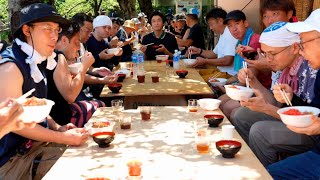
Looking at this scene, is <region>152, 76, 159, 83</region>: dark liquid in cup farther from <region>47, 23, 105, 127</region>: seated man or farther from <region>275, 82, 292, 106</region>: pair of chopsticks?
<region>275, 82, 292, 106</region>: pair of chopsticks

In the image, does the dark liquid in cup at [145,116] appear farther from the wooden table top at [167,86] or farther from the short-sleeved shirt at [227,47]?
the short-sleeved shirt at [227,47]

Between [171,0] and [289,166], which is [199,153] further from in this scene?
[171,0]

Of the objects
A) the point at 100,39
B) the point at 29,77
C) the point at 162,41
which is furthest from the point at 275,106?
the point at 162,41

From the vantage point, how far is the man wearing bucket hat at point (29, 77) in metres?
3.19

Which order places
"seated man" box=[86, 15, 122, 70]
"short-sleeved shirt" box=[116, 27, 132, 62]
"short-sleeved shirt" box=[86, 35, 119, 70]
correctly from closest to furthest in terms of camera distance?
"short-sleeved shirt" box=[86, 35, 119, 70], "seated man" box=[86, 15, 122, 70], "short-sleeved shirt" box=[116, 27, 132, 62]

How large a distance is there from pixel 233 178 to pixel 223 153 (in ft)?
1.00

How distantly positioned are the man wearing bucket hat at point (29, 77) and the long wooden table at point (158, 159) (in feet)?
0.94

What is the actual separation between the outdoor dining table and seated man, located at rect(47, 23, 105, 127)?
14.0 inches

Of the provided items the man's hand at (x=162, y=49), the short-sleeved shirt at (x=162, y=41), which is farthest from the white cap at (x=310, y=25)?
the short-sleeved shirt at (x=162, y=41)

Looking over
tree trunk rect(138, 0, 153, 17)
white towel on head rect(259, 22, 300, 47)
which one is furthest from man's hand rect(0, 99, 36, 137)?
tree trunk rect(138, 0, 153, 17)

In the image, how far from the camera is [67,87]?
4.46 metres

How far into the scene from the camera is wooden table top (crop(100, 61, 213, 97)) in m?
5.02

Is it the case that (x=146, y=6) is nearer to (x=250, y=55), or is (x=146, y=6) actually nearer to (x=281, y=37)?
(x=250, y=55)

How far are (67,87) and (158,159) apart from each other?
1.96 metres
